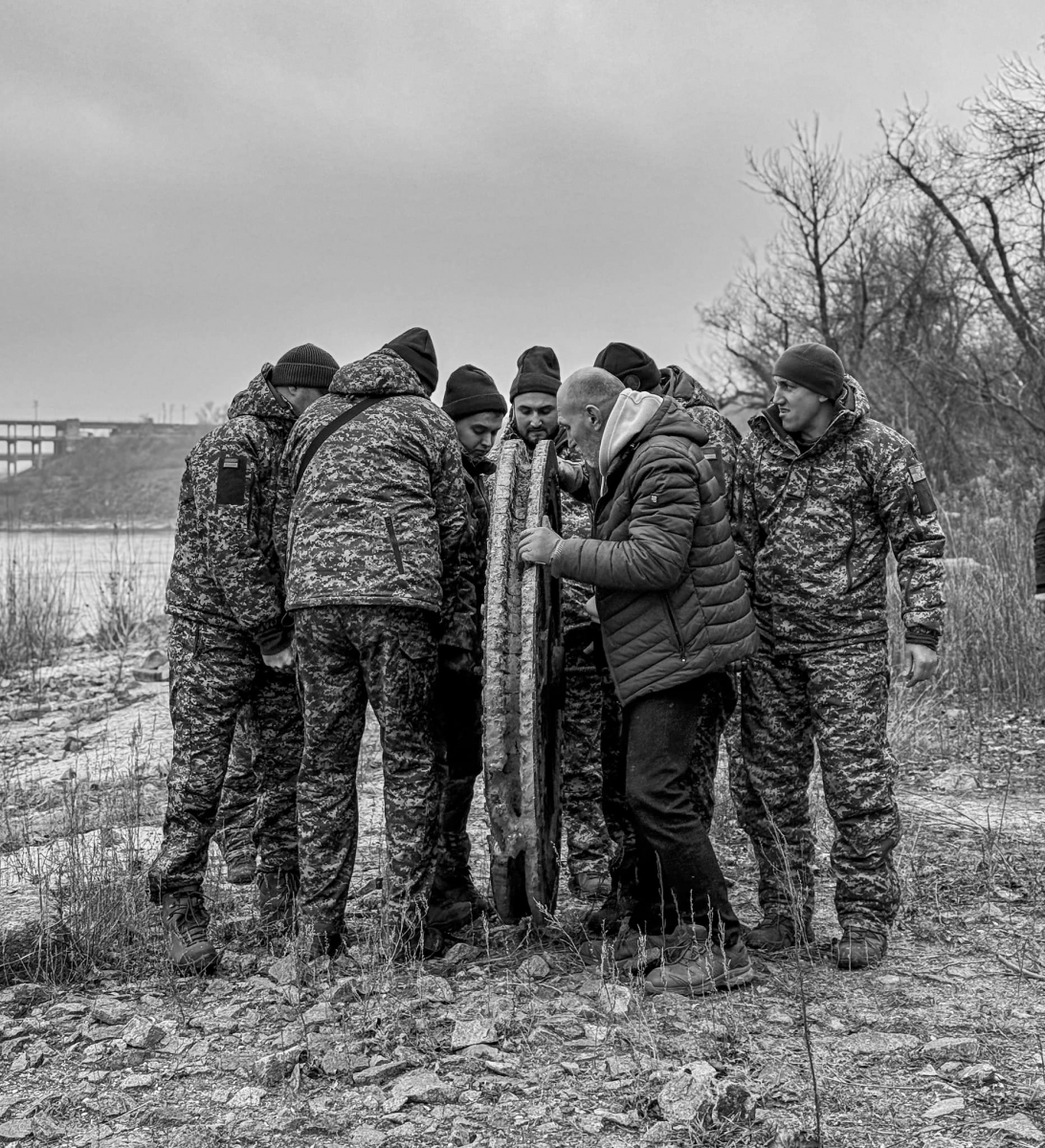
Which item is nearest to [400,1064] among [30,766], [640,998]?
[640,998]

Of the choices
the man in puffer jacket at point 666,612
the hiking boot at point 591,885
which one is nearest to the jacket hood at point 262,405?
the man in puffer jacket at point 666,612

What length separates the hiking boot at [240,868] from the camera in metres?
5.92

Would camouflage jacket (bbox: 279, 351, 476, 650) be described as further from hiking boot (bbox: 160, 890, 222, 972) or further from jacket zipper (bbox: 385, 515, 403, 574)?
hiking boot (bbox: 160, 890, 222, 972)

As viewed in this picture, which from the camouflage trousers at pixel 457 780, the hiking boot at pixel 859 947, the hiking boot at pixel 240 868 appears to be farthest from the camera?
the hiking boot at pixel 240 868

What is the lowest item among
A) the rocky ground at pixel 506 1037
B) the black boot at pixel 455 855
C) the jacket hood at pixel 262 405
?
the rocky ground at pixel 506 1037

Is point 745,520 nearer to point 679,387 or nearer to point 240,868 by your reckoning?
point 679,387

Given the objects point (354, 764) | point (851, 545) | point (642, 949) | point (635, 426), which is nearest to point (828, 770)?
point (851, 545)

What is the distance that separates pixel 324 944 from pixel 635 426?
225 centimetres

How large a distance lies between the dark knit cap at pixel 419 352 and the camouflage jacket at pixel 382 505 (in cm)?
6

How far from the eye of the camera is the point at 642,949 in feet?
14.7

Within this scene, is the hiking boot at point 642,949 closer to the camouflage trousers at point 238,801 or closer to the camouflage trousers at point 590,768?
the camouflage trousers at point 590,768

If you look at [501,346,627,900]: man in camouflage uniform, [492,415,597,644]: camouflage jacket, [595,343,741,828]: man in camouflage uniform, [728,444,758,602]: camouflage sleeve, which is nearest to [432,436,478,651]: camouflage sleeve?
[492,415,597,644]: camouflage jacket

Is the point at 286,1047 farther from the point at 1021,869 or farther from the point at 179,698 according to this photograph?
the point at 1021,869

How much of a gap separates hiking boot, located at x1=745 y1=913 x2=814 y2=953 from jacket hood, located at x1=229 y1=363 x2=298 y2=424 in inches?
110
